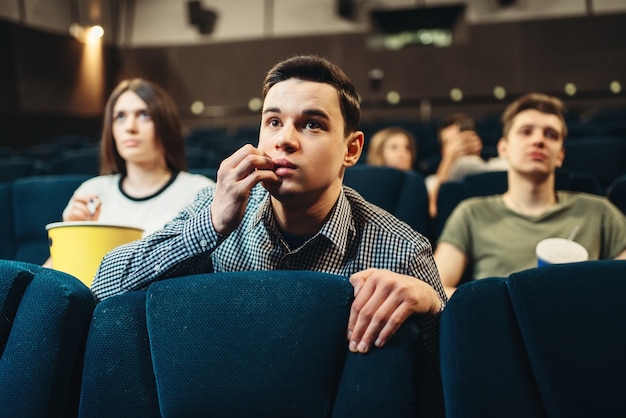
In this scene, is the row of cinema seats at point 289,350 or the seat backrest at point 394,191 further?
the seat backrest at point 394,191

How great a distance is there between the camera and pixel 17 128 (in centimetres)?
427

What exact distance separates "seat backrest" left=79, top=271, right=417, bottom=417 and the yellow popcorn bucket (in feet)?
1.10

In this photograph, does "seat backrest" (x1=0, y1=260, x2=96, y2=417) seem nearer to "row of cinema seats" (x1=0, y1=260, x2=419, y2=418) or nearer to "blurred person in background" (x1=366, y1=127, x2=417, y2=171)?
"row of cinema seats" (x1=0, y1=260, x2=419, y2=418)

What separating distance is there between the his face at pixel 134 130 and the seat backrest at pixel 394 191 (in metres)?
0.40

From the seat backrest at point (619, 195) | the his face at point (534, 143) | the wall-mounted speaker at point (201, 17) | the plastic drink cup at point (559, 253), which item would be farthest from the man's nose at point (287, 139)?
the wall-mounted speaker at point (201, 17)

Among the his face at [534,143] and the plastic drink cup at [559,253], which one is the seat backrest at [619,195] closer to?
the his face at [534,143]

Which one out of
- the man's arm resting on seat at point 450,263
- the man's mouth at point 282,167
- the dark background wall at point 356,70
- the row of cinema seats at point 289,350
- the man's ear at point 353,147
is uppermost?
the dark background wall at point 356,70

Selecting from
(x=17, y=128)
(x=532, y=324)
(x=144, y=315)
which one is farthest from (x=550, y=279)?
(x=17, y=128)

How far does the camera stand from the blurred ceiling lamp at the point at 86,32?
473 cm

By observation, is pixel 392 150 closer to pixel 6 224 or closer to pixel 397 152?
pixel 397 152

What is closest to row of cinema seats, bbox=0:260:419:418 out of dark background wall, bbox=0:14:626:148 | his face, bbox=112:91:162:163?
his face, bbox=112:91:162:163

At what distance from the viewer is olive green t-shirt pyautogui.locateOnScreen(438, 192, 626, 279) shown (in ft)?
4.18

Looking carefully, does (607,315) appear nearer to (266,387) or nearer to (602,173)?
(266,387)

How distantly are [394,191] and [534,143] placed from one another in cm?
30
